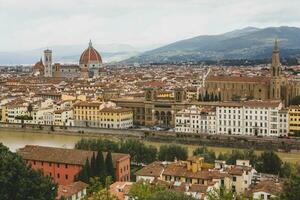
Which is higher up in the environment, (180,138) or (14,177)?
(14,177)

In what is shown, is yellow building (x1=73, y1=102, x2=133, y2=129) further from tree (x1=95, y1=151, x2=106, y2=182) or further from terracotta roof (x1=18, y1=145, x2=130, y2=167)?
tree (x1=95, y1=151, x2=106, y2=182)

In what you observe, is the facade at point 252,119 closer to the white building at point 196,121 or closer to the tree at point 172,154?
the white building at point 196,121

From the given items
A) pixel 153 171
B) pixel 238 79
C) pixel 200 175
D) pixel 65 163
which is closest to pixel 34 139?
pixel 65 163

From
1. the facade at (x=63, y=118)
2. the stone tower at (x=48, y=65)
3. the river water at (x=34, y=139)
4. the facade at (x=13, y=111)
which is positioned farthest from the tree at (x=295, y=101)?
the stone tower at (x=48, y=65)

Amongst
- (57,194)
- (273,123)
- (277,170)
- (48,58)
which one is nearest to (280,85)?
(273,123)

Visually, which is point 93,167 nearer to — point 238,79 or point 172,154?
point 172,154

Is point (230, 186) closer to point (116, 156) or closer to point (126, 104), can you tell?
point (116, 156)
